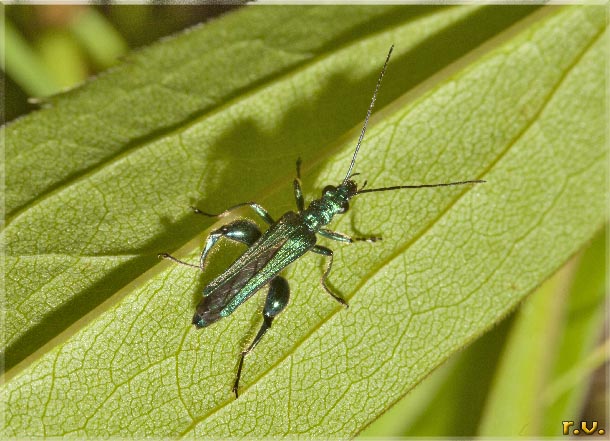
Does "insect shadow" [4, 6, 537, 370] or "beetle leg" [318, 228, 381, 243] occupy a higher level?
"insect shadow" [4, 6, 537, 370]

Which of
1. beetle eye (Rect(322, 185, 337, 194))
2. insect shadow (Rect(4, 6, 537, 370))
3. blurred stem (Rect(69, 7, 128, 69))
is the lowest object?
beetle eye (Rect(322, 185, 337, 194))

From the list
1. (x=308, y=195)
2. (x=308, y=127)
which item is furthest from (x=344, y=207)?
(x=308, y=127)

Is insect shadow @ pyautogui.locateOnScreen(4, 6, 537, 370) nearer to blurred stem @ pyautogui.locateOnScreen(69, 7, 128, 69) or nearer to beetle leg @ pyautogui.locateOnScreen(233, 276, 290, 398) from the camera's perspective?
beetle leg @ pyautogui.locateOnScreen(233, 276, 290, 398)

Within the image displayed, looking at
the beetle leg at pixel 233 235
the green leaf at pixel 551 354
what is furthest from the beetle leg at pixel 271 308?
the green leaf at pixel 551 354

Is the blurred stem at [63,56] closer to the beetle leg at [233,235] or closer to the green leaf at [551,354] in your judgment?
the beetle leg at [233,235]

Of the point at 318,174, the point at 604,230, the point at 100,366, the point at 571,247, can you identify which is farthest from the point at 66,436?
the point at 604,230

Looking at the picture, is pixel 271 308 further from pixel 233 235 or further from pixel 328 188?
pixel 328 188

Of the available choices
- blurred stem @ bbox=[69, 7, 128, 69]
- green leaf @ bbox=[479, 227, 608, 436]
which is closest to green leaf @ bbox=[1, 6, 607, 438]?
green leaf @ bbox=[479, 227, 608, 436]
